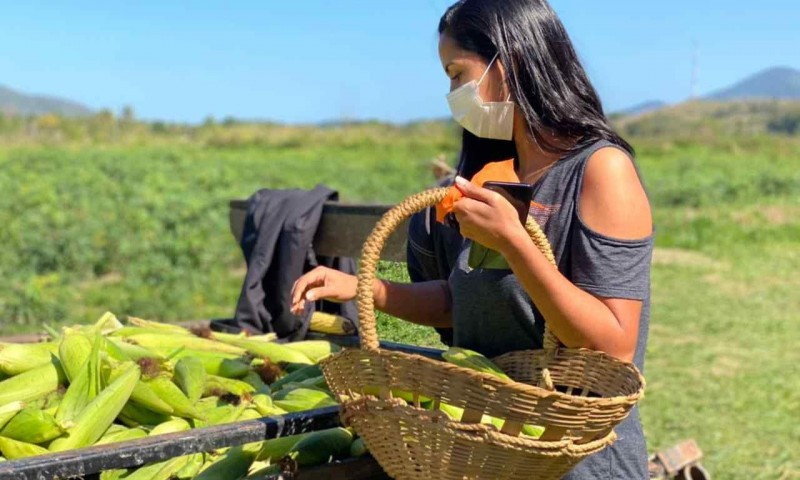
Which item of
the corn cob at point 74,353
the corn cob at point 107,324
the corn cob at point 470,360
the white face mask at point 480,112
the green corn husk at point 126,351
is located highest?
the white face mask at point 480,112

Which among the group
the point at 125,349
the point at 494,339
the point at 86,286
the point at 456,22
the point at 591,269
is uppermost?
the point at 456,22

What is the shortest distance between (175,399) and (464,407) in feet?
3.67

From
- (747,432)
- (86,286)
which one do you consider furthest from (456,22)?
(86,286)

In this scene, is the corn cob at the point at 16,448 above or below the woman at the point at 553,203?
below

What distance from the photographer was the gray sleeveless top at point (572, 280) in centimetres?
181

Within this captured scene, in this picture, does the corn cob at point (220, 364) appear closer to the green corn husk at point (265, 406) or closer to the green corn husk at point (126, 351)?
the green corn husk at point (126, 351)

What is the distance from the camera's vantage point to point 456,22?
2020mm

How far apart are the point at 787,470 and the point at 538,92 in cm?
423

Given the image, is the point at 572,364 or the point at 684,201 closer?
the point at 572,364

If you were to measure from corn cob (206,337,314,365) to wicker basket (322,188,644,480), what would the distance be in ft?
4.09

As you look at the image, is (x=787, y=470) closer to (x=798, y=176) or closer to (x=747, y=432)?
(x=747, y=432)

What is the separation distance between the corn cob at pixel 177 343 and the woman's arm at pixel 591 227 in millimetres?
1578

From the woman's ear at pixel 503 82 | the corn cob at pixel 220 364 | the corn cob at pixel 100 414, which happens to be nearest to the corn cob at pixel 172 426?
the corn cob at pixel 100 414

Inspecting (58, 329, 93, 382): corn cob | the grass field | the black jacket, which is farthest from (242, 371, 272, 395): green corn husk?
the black jacket
